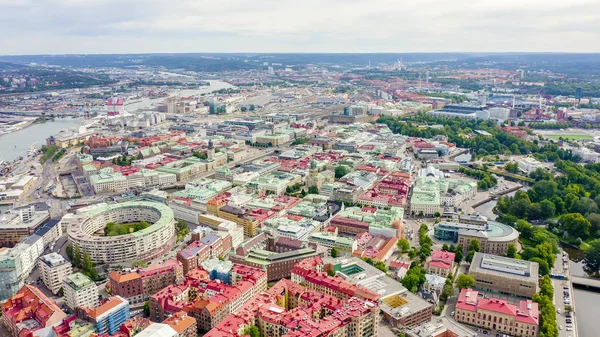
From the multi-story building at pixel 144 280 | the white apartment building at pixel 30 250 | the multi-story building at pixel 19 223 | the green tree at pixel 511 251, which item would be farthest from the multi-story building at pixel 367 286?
the multi-story building at pixel 19 223

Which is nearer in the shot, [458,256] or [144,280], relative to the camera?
[144,280]

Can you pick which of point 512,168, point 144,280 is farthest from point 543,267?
point 512,168

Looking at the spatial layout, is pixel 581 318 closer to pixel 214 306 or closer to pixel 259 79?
pixel 214 306

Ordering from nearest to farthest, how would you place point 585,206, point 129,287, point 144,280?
point 129,287
point 144,280
point 585,206

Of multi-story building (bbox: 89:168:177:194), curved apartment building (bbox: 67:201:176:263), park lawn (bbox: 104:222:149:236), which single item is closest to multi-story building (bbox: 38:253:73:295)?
curved apartment building (bbox: 67:201:176:263)

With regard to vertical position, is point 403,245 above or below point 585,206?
below

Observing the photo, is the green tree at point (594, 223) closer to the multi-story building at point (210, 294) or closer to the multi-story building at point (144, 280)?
the multi-story building at point (210, 294)

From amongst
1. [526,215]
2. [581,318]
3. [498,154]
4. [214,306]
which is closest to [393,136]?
[498,154]

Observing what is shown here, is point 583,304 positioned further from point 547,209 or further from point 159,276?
point 159,276
